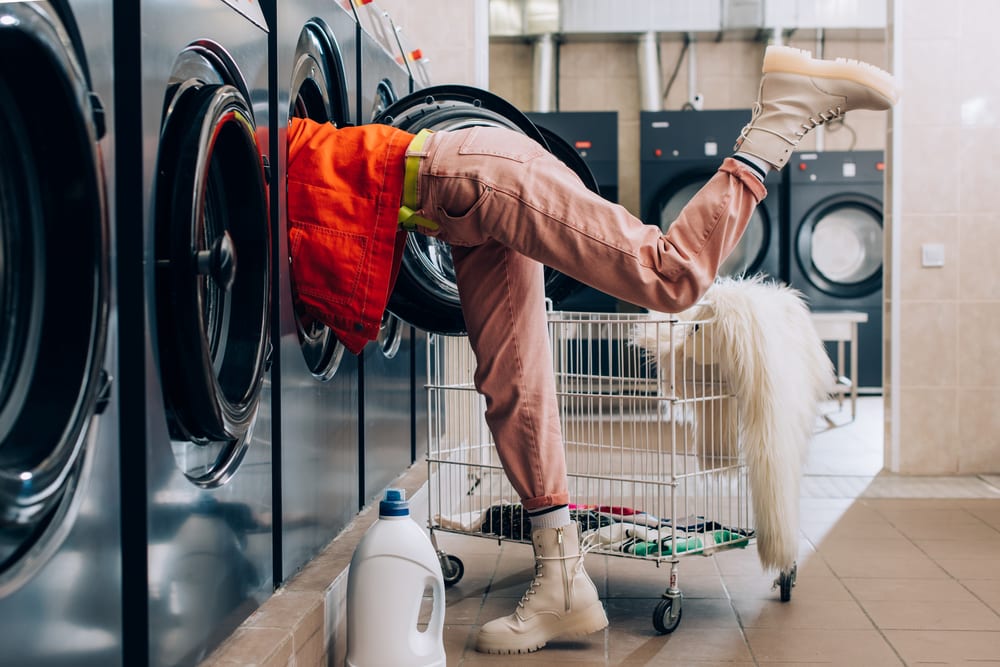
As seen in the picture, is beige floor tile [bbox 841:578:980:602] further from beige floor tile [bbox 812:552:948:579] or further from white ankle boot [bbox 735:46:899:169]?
white ankle boot [bbox 735:46:899:169]

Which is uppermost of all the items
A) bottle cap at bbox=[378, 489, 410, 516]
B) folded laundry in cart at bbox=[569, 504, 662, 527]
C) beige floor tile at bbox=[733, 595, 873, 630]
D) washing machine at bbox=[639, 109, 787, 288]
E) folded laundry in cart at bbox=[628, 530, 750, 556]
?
washing machine at bbox=[639, 109, 787, 288]

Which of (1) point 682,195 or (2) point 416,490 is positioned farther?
(1) point 682,195

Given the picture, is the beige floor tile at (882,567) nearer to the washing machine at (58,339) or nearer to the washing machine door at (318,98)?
the washing machine door at (318,98)

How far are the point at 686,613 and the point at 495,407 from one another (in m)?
0.68

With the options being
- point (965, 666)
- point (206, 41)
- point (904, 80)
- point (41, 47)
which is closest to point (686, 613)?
point (965, 666)

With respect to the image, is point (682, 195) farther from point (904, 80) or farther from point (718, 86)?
point (904, 80)

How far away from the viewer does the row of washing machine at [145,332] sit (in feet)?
3.01

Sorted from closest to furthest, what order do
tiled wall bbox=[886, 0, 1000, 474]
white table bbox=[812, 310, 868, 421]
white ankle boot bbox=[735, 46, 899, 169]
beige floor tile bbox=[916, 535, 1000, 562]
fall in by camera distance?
white ankle boot bbox=[735, 46, 899, 169]
beige floor tile bbox=[916, 535, 1000, 562]
tiled wall bbox=[886, 0, 1000, 474]
white table bbox=[812, 310, 868, 421]

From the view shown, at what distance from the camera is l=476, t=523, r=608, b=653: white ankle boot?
6.20ft

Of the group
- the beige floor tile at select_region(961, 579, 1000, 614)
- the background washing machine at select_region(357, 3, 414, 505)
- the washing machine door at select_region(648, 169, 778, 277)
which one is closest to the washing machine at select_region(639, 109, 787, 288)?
the washing machine door at select_region(648, 169, 778, 277)

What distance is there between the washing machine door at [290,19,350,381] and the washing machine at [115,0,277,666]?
30 cm

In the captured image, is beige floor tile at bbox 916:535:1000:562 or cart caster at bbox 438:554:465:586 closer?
cart caster at bbox 438:554:465:586

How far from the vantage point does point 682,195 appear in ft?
19.7

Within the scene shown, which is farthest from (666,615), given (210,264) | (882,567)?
(210,264)
